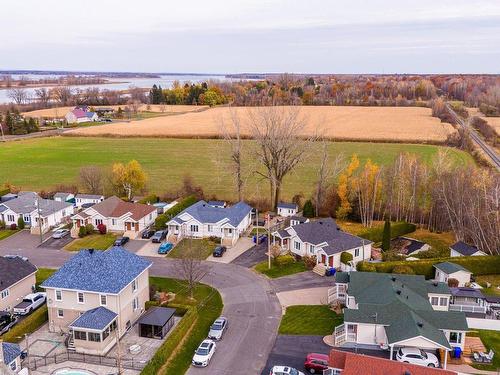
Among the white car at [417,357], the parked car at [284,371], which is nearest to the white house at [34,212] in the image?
the parked car at [284,371]

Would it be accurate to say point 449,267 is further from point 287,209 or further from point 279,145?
point 279,145

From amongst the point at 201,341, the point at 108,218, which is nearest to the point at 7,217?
the point at 108,218

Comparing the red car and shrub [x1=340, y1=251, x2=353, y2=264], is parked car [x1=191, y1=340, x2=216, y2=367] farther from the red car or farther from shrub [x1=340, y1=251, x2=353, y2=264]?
shrub [x1=340, y1=251, x2=353, y2=264]

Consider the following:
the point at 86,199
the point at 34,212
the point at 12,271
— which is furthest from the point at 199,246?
the point at 86,199

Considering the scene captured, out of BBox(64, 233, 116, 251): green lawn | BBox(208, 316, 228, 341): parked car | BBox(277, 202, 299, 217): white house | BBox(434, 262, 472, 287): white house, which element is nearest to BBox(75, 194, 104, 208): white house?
BBox(64, 233, 116, 251): green lawn

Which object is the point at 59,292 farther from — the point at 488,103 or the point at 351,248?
the point at 488,103
